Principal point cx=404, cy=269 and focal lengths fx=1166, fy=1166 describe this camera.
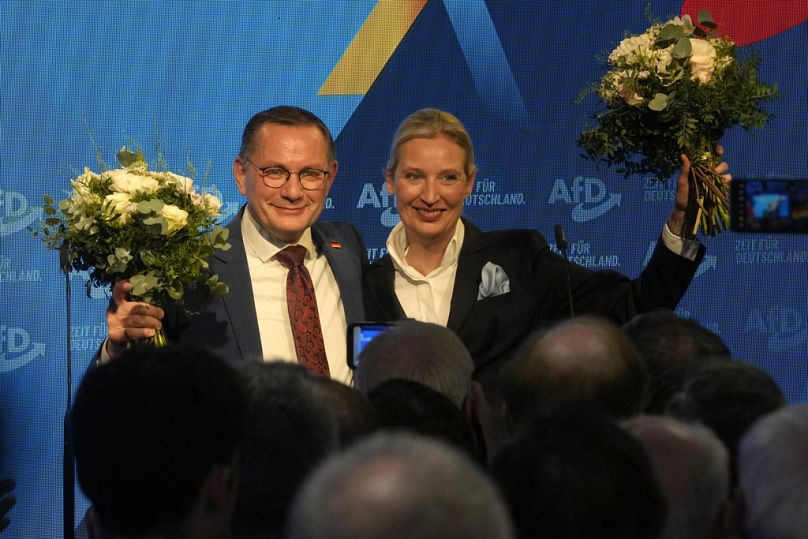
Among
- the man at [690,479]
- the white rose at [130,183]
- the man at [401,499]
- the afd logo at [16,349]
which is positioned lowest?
the afd logo at [16,349]

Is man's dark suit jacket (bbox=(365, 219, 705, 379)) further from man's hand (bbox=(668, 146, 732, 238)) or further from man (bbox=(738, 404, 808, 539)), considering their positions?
man (bbox=(738, 404, 808, 539))

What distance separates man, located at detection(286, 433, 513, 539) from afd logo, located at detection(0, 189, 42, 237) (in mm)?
5337

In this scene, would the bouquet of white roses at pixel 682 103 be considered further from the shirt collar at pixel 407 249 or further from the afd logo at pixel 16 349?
the afd logo at pixel 16 349

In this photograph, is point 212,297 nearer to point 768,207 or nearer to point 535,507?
point 768,207

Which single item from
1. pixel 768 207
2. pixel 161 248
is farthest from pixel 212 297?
pixel 768 207

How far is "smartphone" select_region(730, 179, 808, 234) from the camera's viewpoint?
2.98m

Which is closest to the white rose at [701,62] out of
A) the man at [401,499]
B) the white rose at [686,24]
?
the white rose at [686,24]

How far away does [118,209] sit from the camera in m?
3.62

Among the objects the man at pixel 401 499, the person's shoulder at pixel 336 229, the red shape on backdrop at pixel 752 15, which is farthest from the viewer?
the red shape on backdrop at pixel 752 15

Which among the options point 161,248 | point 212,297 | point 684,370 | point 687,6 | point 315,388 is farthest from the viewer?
point 687,6

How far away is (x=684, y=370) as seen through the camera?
2.62 m

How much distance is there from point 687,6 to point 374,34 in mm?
1677

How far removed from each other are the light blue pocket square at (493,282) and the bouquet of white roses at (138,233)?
90cm

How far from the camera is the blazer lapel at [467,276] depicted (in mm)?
3998
